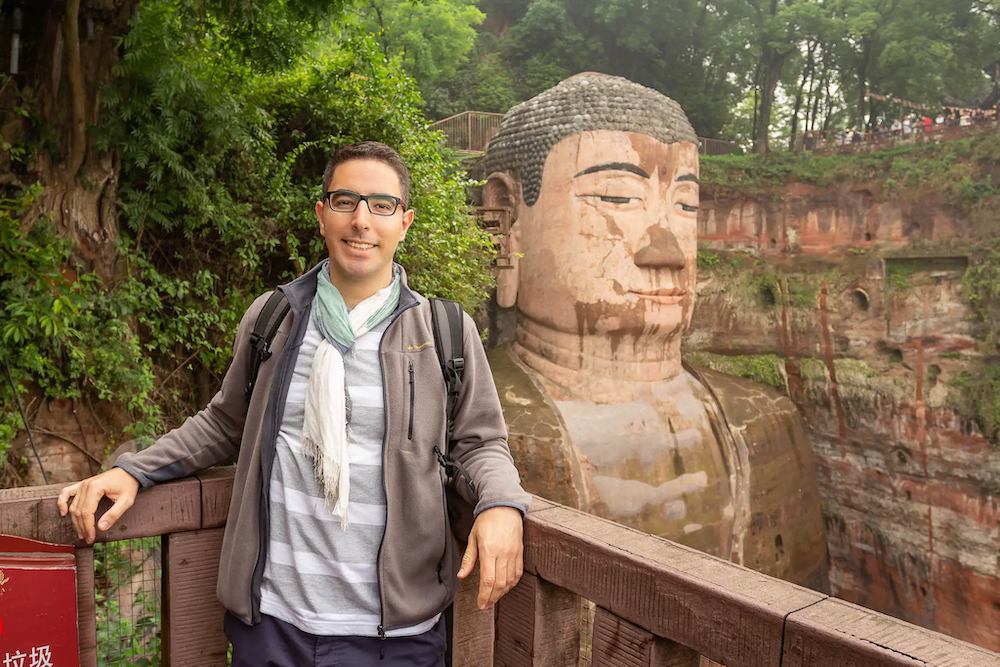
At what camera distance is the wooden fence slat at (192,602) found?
1986 millimetres

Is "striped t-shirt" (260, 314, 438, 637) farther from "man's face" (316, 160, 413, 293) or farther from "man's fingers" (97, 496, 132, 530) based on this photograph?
"man's fingers" (97, 496, 132, 530)

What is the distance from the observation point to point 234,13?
4.93 m

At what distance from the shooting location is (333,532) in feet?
5.52

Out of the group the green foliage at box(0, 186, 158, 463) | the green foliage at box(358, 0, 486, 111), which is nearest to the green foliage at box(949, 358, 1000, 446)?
the green foliage at box(0, 186, 158, 463)

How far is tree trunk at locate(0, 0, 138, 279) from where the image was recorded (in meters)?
4.71

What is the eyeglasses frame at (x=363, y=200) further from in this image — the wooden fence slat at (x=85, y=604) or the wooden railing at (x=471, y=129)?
the wooden railing at (x=471, y=129)

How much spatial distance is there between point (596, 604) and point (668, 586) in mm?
218

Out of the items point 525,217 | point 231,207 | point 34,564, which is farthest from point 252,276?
point 34,564

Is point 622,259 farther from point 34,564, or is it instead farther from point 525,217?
point 34,564

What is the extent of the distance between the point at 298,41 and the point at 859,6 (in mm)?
14657

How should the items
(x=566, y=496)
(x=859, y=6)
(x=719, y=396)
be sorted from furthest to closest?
(x=859, y=6), (x=719, y=396), (x=566, y=496)

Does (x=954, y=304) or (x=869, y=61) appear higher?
(x=869, y=61)

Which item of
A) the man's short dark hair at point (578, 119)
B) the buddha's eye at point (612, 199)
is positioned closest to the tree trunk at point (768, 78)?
the man's short dark hair at point (578, 119)

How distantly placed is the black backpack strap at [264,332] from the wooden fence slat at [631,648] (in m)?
0.97
